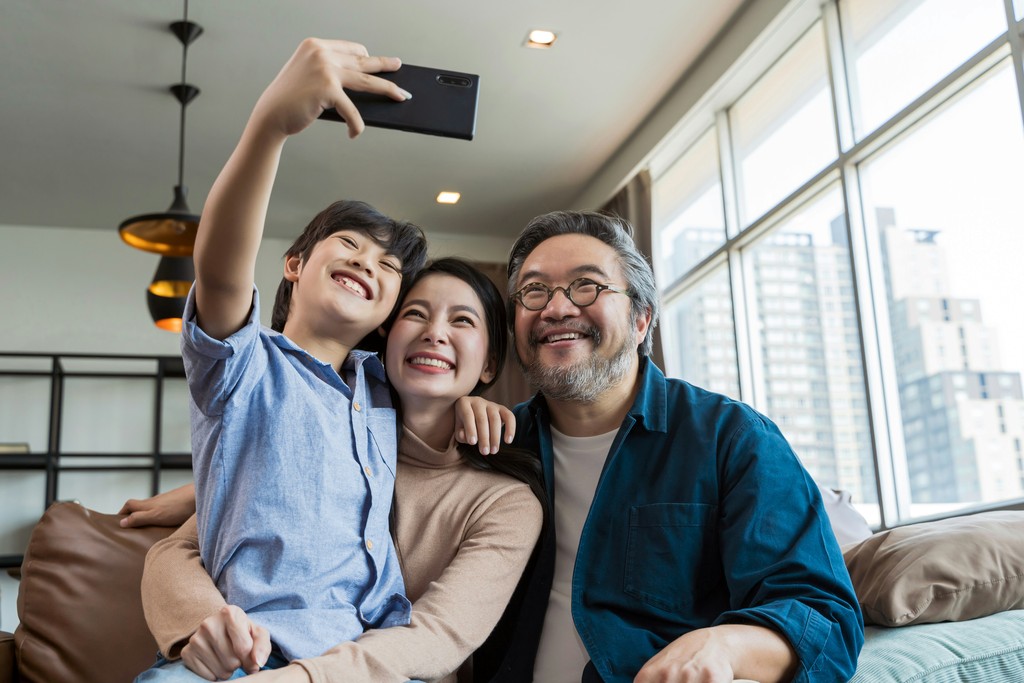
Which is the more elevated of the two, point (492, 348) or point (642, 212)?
point (642, 212)

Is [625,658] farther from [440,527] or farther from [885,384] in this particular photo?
[885,384]

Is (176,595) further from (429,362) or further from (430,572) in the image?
(429,362)

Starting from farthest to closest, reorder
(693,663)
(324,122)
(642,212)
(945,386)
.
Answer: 1. (642,212)
2. (324,122)
3. (945,386)
4. (693,663)

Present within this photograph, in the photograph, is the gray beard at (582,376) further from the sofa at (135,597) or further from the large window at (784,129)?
the large window at (784,129)

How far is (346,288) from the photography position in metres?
1.58

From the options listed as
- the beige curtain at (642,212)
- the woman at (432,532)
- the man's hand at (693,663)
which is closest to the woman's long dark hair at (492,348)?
the woman at (432,532)

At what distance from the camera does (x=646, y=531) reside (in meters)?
1.56

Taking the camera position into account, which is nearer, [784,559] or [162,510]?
[784,559]

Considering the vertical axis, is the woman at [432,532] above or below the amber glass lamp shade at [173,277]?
below

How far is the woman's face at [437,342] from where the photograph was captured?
1.64 m

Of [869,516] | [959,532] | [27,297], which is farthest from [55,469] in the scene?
[959,532]

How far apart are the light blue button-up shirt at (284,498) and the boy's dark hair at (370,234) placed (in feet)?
0.92

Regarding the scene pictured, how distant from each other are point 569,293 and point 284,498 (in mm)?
723

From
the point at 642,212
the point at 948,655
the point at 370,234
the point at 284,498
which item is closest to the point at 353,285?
the point at 370,234
